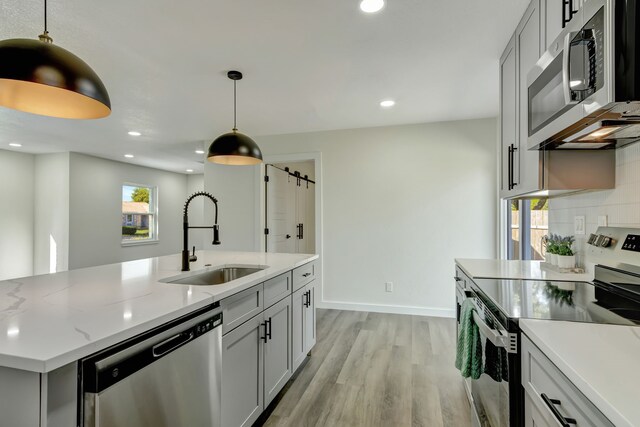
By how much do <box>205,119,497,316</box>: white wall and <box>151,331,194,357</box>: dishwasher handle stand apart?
3243 mm

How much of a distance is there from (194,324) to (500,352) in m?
1.24

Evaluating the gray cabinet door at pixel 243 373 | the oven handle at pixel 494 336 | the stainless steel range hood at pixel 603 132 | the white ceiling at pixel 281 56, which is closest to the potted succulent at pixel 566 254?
the stainless steel range hood at pixel 603 132

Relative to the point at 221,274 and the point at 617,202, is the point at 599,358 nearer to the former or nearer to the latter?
the point at 617,202

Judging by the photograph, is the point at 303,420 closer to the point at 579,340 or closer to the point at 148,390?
the point at 148,390

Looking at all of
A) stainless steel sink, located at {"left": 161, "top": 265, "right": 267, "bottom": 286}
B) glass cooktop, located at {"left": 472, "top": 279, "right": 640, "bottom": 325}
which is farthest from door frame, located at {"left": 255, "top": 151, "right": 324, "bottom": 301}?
glass cooktop, located at {"left": 472, "top": 279, "right": 640, "bottom": 325}

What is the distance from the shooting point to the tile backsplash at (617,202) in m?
1.49

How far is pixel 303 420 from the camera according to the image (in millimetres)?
2006

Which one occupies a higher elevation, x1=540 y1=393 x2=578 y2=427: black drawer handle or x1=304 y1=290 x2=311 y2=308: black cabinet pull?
x1=540 y1=393 x2=578 y2=427: black drawer handle

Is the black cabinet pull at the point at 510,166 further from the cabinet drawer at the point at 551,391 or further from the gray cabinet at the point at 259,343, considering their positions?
the gray cabinet at the point at 259,343

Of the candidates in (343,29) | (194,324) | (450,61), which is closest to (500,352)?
(194,324)

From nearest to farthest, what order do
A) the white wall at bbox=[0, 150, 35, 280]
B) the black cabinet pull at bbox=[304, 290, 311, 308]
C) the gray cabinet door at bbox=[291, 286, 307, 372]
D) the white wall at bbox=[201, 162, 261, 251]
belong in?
→ the gray cabinet door at bbox=[291, 286, 307, 372] → the black cabinet pull at bbox=[304, 290, 311, 308] → the white wall at bbox=[201, 162, 261, 251] → the white wall at bbox=[0, 150, 35, 280]

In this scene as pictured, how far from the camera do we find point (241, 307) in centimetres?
171

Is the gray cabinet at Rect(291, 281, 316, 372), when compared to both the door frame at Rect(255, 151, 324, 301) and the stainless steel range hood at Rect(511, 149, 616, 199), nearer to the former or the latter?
the door frame at Rect(255, 151, 324, 301)

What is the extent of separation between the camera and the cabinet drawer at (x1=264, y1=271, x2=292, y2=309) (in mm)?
1993
